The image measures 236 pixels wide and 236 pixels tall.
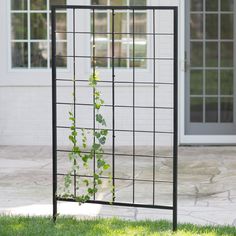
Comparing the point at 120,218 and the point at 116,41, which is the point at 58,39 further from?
the point at 120,218

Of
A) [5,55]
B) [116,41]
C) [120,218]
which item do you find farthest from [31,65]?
[120,218]

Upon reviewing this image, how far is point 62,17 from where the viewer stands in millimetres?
11227

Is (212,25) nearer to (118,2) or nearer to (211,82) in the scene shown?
(211,82)

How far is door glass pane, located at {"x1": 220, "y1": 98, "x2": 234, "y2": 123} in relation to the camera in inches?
439

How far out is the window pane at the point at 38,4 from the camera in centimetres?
1122

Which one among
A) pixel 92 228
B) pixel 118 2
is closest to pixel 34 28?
pixel 118 2

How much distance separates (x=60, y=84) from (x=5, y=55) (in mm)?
863

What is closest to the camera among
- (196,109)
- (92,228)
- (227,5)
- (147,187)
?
(92,228)

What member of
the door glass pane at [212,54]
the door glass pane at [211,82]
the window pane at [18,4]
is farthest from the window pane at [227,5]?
the window pane at [18,4]

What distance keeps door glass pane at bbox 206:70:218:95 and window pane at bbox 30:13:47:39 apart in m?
2.30

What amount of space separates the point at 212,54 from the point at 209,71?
0.77 feet

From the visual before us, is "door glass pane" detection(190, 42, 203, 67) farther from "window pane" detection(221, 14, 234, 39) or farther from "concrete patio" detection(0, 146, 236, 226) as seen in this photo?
"concrete patio" detection(0, 146, 236, 226)

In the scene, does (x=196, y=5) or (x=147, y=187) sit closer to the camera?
(x=147, y=187)

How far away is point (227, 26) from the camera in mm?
11109
